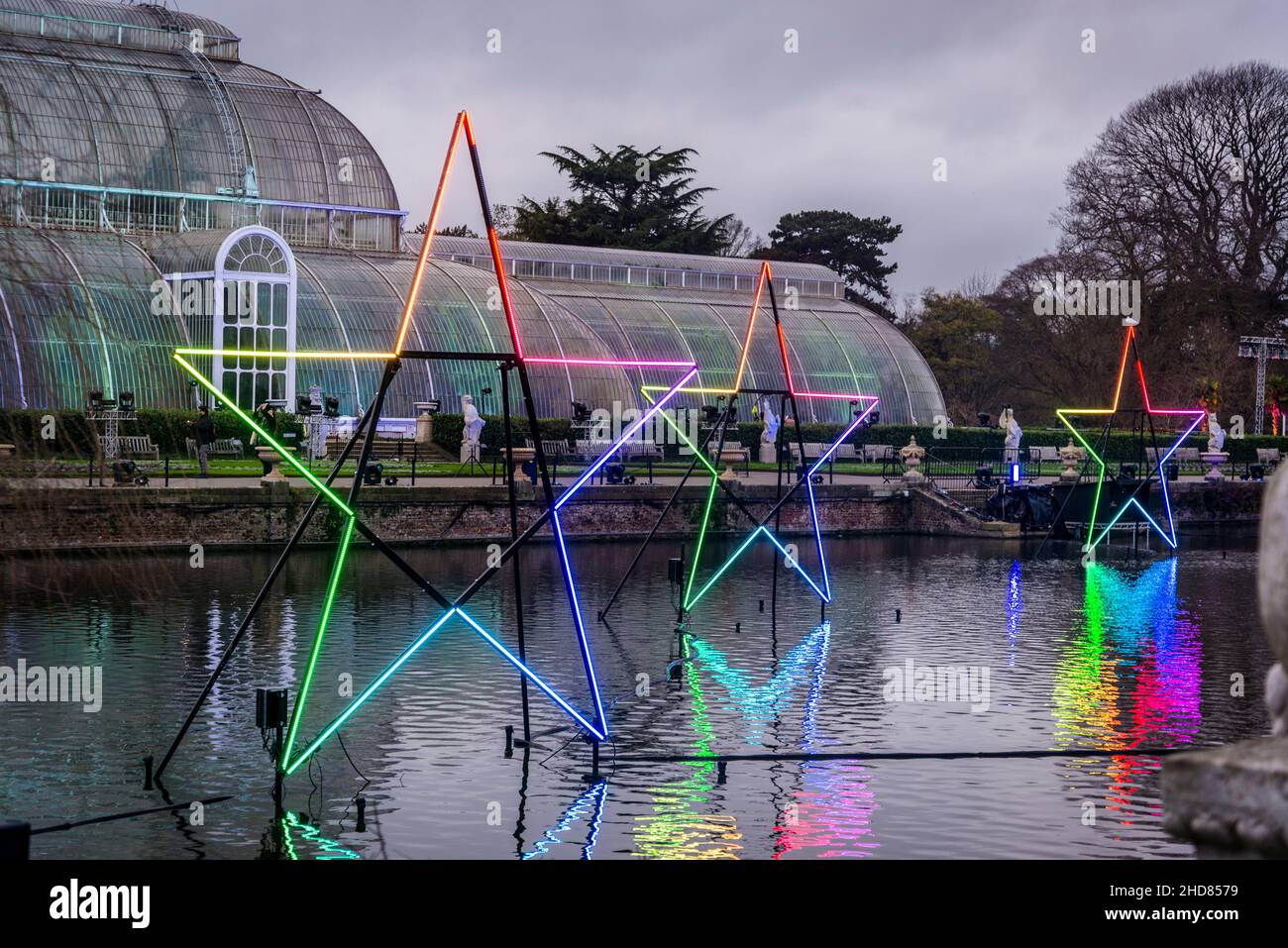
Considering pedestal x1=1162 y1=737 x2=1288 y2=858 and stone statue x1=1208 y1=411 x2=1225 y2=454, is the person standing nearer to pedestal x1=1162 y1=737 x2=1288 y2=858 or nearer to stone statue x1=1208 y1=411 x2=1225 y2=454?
stone statue x1=1208 y1=411 x2=1225 y2=454

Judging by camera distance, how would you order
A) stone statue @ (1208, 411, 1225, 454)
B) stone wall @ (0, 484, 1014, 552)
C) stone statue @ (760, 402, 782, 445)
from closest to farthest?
stone wall @ (0, 484, 1014, 552) → stone statue @ (1208, 411, 1225, 454) → stone statue @ (760, 402, 782, 445)

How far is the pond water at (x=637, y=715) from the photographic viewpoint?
16125 millimetres

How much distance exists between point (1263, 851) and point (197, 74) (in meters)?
66.0

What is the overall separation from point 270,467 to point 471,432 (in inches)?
417

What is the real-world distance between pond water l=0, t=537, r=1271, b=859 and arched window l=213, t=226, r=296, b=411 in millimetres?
20135

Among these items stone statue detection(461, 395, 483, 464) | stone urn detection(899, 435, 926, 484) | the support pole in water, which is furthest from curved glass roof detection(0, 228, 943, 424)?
the support pole in water

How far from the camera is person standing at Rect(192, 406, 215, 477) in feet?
148

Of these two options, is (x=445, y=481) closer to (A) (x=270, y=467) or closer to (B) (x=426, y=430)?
(A) (x=270, y=467)

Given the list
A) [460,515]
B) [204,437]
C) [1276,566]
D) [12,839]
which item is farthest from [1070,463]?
[1276,566]

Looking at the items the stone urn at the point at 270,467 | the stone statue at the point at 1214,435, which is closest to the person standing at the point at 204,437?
the stone urn at the point at 270,467
